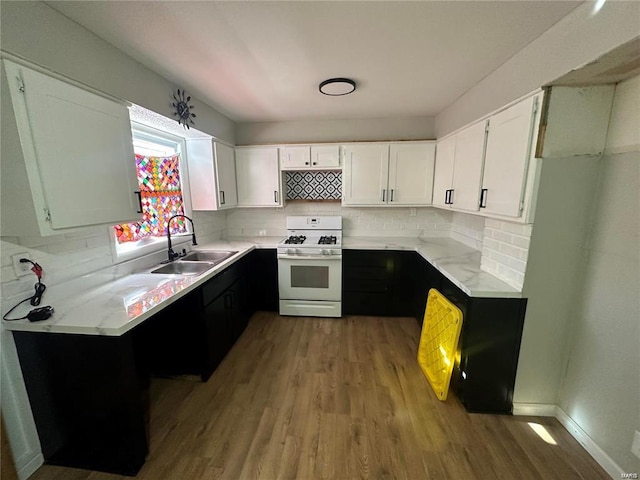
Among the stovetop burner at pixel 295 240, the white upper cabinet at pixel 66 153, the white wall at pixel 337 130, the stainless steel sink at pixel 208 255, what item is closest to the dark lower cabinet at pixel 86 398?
the white upper cabinet at pixel 66 153

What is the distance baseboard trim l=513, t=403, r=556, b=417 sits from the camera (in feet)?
5.81

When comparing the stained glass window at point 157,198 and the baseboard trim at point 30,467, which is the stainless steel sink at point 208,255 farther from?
the baseboard trim at point 30,467

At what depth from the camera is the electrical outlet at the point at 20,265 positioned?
53.5 inches

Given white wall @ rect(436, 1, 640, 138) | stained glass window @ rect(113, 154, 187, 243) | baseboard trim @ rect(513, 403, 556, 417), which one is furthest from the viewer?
stained glass window @ rect(113, 154, 187, 243)

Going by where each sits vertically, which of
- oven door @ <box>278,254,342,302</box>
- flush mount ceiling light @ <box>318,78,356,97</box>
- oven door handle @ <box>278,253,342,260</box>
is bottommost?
oven door @ <box>278,254,342,302</box>

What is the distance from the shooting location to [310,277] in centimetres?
309

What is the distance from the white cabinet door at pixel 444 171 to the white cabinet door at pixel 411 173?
0.31 ft

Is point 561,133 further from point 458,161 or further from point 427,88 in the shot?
point 427,88

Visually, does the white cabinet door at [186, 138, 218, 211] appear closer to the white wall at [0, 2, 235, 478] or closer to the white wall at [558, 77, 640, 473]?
the white wall at [0, 2, 235, 478]

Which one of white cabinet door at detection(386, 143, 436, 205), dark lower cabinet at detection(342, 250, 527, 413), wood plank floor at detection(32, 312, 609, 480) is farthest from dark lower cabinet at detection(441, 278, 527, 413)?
white cabinet door at detection(386, 143, 436, 205)

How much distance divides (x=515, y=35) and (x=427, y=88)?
2.86ft

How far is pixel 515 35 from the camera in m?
1.47

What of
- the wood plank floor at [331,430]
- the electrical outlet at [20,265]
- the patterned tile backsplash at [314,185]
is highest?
the patterned tile backsplash at [314,185]

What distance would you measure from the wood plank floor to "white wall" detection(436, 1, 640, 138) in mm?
2126
